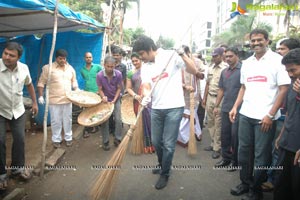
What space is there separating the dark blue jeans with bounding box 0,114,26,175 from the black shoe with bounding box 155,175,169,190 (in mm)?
1808

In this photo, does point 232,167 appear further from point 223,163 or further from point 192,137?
point 192,137

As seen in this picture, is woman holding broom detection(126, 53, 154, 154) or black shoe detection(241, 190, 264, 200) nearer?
black shoe detection(241, 190, 264, 200)

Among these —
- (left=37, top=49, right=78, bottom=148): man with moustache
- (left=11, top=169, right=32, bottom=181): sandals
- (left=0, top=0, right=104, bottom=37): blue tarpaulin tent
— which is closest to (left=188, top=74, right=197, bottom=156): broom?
(left=37, top=49, right=78, bottom=148): man with moustache

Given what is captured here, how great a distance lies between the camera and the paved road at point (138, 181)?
319 cm

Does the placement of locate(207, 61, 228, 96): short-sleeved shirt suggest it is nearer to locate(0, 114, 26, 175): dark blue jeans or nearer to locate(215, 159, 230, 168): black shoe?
locate(215, 159, 230, 168): black shoe

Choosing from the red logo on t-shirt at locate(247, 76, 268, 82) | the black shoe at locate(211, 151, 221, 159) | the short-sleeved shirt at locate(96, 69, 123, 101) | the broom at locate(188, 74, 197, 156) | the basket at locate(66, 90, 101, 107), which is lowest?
the black shoe at locate(211, 151, 221, 159)

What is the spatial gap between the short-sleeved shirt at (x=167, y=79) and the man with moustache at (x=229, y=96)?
96 cm

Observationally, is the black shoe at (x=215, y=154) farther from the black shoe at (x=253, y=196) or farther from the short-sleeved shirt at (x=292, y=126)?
the short-sleeved shirt at (x=292, y=126)

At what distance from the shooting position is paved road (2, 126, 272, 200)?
3189 mm

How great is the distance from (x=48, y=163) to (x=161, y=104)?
2.07m

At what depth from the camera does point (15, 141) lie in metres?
3.35

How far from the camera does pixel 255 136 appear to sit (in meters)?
2.85

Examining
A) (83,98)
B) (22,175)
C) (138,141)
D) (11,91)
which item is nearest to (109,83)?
(83,98)

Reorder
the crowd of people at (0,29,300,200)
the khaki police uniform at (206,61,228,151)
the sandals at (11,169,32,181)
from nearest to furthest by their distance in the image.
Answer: the crowd of people at (0,29,300,200) → the sandals at (11,169,32,181) → the khaki police uniform at (206,61,228,151)
